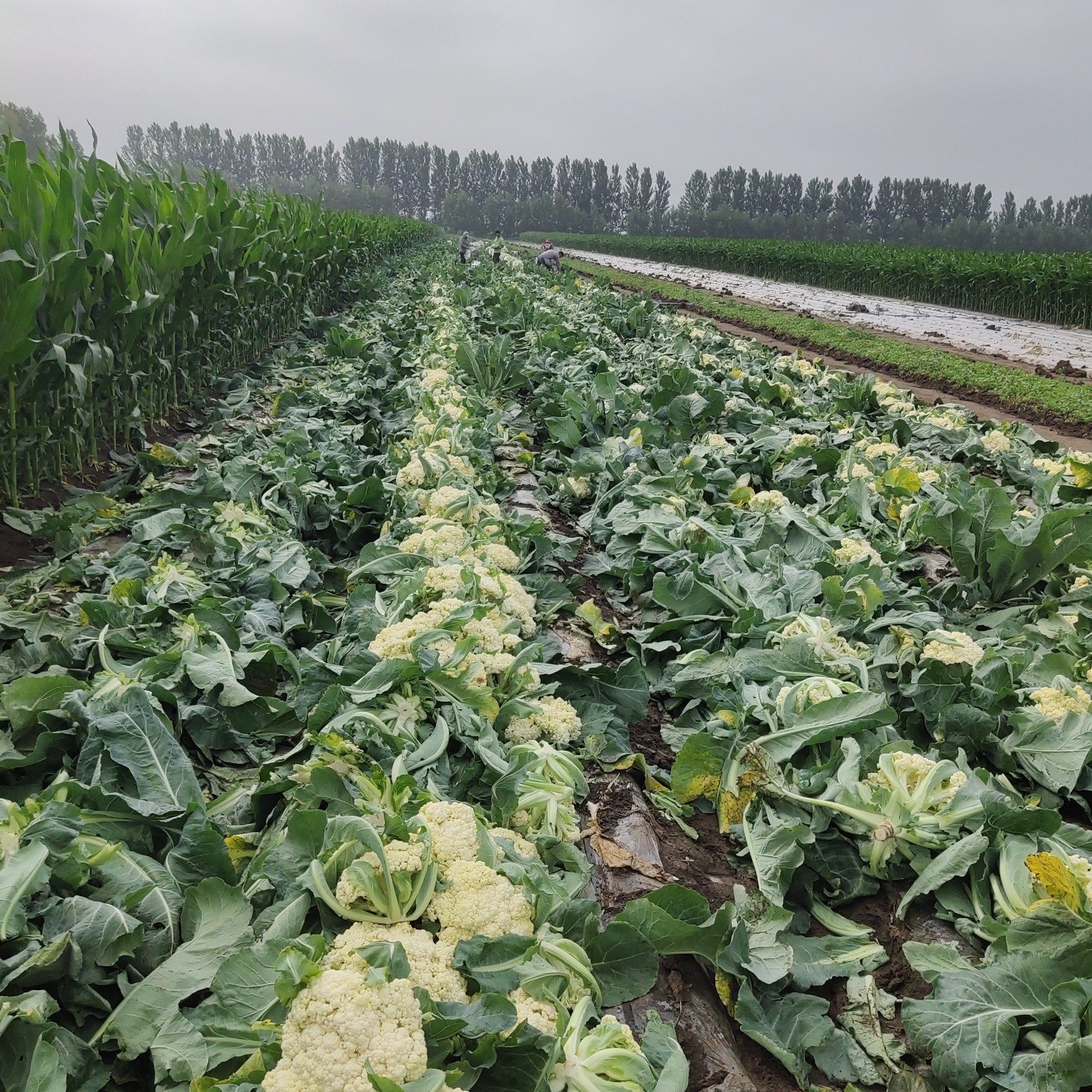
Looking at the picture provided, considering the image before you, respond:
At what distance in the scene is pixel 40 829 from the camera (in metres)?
1.69

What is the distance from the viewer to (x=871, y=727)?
262cm

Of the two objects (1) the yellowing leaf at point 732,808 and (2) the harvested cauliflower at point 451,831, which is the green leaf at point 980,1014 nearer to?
(1) the yellowing leaf at point 732,808

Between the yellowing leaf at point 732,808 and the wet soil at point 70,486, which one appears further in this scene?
the wet soil at point 70,486

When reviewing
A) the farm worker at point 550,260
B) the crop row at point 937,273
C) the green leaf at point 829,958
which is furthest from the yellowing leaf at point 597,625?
the crop row at point 937,273

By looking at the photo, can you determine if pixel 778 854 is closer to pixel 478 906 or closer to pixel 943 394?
pixel 478 906

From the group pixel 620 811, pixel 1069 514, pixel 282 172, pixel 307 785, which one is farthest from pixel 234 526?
pixel 282 172

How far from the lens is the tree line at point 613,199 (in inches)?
3098

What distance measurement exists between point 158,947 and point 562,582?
243cm

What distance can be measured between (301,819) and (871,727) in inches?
74.9

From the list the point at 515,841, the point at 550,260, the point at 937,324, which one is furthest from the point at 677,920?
the point at 550,260

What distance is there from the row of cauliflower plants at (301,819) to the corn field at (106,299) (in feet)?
4.10

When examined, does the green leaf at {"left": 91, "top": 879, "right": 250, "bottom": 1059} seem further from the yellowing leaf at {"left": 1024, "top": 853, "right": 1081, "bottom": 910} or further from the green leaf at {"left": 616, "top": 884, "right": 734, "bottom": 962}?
the yellowing leaf at {"left": 1024, "top": 853, "right": 1081, "bottom": 910}

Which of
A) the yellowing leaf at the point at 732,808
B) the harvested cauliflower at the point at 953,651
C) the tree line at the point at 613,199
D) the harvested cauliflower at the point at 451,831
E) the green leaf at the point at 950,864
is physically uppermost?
the tree line at the point at 613,199

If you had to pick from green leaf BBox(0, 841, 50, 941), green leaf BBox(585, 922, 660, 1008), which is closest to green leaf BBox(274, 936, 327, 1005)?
green leaf BBox(0, 841, 50, 941)
